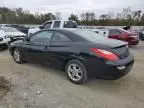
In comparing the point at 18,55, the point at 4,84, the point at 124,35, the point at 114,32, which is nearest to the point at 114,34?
the point at 114,32

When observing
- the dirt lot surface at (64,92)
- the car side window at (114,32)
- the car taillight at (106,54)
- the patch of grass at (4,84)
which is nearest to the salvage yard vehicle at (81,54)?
the car taillight at (106,54)

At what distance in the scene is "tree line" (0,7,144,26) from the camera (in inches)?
1466

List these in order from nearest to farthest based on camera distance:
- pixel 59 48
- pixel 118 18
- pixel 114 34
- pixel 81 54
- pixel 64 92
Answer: pixel 64 92
pixel 81 54
pixel 59 48
pixel 114 34
pixel 118 18

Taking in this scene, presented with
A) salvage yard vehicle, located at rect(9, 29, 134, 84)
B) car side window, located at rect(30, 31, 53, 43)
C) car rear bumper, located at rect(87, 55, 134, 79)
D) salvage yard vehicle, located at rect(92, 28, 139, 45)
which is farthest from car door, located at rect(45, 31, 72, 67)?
salvage yard vehicle, located at rect(92, 28, 139, 45)

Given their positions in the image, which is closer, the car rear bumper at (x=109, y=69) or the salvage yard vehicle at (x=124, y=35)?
the car rear bumper at (x=109, y=69)

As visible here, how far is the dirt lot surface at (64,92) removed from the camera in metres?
3.69

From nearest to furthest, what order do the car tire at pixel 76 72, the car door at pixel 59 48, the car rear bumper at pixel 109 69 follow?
the car rear bumper at pixel 109 69 → the car tire at pixel 76 72 → the car door at pixel 59 48

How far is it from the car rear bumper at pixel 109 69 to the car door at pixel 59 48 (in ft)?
2.57

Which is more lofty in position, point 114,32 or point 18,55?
point 114,32

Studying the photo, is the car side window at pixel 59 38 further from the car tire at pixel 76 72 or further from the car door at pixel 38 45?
the car tire at pixel 76 72

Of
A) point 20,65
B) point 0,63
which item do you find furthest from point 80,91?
point 0,63

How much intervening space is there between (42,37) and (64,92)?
2.05 m

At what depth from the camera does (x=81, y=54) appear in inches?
176

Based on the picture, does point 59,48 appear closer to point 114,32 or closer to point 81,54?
point 81,54
